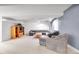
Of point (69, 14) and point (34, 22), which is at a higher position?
point (69, 14)

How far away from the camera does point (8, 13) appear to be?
3.50 metres

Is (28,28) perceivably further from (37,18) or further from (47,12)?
(47,12)

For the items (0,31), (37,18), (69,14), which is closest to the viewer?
(37,18)

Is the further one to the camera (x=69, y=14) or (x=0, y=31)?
(x=0, y=31)

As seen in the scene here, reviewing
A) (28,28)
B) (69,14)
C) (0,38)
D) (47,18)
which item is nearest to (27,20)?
(28,28)

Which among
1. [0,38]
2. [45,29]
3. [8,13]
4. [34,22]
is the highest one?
[8,13]
